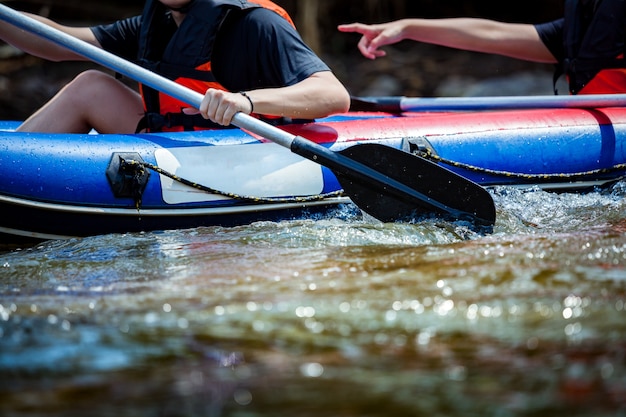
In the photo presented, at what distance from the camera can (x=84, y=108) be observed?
3166mm

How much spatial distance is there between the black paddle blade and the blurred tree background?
4.46 metres

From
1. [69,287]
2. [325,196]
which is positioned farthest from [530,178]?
[69,287]

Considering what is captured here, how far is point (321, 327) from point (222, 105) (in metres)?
1.18

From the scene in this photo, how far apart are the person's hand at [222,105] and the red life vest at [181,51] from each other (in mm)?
333

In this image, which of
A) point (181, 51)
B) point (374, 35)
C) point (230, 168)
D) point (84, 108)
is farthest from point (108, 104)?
point (374, 35)

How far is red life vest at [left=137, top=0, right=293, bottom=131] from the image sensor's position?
9.80 feet

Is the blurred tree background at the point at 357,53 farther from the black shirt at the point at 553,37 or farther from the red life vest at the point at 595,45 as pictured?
the red life vest at the point at 595,45

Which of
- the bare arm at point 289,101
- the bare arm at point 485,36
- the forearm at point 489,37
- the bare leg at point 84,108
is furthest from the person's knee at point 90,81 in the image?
the forearm at point 489,37

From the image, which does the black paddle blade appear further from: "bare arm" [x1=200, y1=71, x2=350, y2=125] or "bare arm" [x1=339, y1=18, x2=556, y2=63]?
"bare arm" [x1=339, y1=18, x2=556, y2=63]

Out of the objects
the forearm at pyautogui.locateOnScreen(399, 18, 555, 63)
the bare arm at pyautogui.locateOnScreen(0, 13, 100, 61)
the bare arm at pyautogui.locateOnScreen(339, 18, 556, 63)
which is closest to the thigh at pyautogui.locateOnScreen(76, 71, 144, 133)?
the bare arm at pyautogui.locateOnScreen(0, 13, 100, 61)

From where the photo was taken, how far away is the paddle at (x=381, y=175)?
282cm

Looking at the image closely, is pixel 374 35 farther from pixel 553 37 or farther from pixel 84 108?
pixel 84 108

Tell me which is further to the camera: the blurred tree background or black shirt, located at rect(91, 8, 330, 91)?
the blurred tree background

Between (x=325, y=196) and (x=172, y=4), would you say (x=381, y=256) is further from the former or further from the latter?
(x=172, y=4)
